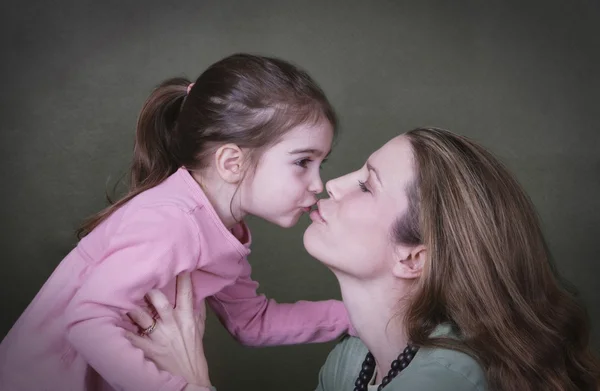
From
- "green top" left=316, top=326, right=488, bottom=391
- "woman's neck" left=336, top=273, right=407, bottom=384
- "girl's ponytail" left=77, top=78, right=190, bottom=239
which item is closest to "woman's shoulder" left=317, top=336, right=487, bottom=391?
"green top" left=316, top=326, right=488, bottom=391

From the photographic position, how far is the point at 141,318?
2.14 metres

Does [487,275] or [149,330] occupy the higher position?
[487,275]

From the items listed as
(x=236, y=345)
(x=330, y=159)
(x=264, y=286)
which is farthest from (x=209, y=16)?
(x=236, y=345)

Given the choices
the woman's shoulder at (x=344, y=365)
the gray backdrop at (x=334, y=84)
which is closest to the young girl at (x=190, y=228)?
the woman's shoulder at (x=344, y=365)

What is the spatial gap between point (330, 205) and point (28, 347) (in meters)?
0.91

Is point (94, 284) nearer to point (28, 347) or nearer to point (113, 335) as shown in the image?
point (113, 335)

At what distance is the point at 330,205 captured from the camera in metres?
2.17

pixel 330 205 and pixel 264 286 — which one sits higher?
pixel 330 205

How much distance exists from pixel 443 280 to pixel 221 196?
0.74 metres

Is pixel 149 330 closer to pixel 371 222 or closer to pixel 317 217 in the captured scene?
pixel 317 217

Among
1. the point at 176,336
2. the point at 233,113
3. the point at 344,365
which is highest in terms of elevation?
the point at 233,113

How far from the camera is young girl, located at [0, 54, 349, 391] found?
1998mm

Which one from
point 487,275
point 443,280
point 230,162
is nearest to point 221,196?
point 230,162

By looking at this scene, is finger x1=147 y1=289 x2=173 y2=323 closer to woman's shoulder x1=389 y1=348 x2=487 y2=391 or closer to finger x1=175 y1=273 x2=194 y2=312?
finger x1=175 y1=273 x2=194 y2=312
